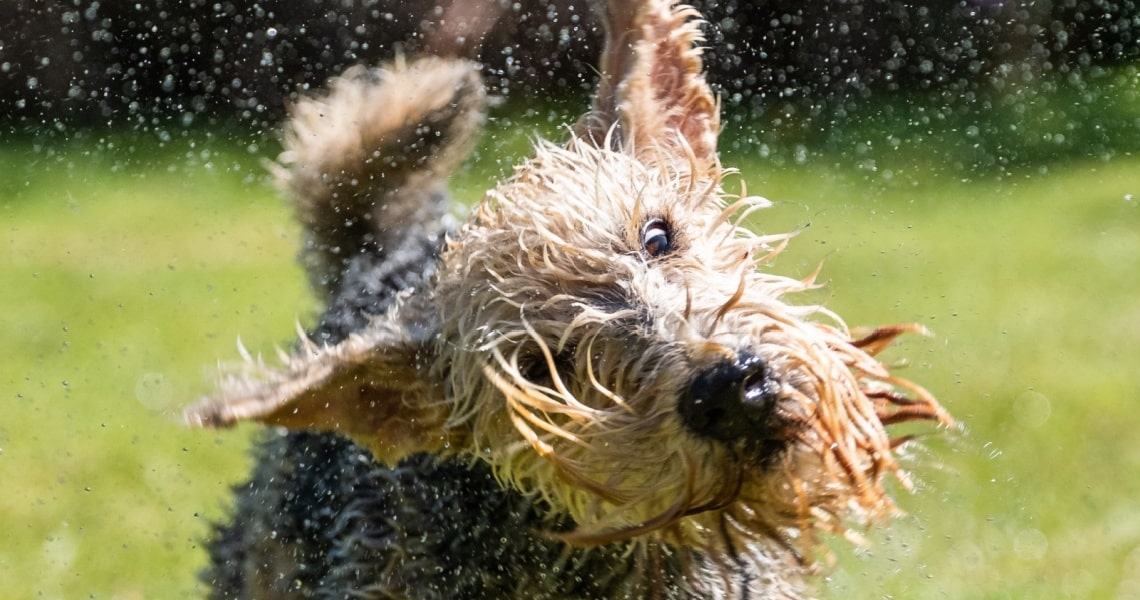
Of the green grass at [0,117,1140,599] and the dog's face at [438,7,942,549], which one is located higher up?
the dog's face at [438,7,942,549]

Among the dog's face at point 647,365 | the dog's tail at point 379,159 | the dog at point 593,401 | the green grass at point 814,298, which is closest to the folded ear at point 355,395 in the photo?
the dog at point 593,401

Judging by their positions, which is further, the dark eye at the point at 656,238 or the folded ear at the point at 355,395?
the dark eye at the point at 656,238

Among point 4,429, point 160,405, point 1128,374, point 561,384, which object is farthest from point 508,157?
point 561,384

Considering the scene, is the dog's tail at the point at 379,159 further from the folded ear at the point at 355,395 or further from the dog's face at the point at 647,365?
the folded ear at the point at 355,395

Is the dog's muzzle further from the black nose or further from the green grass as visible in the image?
the green grass

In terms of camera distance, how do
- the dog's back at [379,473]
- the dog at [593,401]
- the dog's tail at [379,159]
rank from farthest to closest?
the dog's tail at [379,159], the dog's back at [379,473], the dog at [593,401]

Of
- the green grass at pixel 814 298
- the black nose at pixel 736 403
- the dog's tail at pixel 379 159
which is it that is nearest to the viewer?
the black nose at pixel 736 403

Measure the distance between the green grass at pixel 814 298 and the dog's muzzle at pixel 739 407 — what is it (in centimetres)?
103

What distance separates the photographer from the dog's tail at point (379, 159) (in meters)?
4.54

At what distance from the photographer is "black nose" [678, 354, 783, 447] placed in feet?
9.48

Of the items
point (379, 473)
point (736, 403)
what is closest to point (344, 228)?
point (379, 473)

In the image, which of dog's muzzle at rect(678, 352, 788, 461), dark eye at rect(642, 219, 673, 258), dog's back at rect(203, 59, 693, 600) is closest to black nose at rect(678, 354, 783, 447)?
dog's muzzle at rect(678, 352, 788, 461)

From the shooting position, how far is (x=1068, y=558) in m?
5.15

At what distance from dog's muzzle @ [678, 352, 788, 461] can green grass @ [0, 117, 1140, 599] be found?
1.03m
